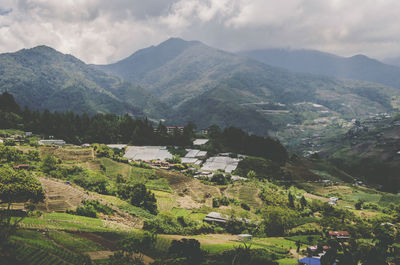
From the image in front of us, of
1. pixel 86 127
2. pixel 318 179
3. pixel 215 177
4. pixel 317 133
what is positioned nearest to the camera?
pixel 215 177

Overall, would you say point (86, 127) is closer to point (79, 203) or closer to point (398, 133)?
point (79, 203)

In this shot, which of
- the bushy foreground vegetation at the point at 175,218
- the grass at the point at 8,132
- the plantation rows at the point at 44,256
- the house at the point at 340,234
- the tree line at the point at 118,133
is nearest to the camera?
the plantation rows at the point at 44,256

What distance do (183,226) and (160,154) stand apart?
4306cm

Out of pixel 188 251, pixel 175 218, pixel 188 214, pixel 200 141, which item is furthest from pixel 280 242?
pixel 200 141

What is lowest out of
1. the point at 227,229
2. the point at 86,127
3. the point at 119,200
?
the point at 227,229

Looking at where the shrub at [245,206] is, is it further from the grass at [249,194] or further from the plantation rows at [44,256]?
the plantation rows at [44,256]

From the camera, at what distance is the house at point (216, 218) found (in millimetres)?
35375

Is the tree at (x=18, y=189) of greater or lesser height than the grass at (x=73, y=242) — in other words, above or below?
above

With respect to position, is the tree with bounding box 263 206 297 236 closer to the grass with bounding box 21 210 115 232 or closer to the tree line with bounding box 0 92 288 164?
the grass with bounding box 21 210 115 232

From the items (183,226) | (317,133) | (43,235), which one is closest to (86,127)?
(183,226)

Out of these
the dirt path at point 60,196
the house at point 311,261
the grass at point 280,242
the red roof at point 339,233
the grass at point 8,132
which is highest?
the grass at point 8,132

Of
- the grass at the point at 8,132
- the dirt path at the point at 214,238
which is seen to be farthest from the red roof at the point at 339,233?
the grass at the point at 8,132

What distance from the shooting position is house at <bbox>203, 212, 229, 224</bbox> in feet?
116

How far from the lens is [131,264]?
1883 cm
